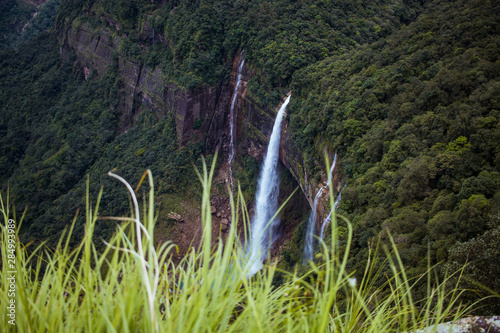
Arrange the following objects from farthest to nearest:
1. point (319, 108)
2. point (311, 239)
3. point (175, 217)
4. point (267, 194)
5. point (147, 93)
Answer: point (147, 93) < point (175, 217) < point (267, 194) < point (311, 239) < point (319, 108)

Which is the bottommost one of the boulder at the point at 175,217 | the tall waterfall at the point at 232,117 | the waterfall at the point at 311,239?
the boulder at the point at 175,217

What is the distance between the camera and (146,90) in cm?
2756

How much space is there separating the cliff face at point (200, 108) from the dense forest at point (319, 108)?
2.05 feet

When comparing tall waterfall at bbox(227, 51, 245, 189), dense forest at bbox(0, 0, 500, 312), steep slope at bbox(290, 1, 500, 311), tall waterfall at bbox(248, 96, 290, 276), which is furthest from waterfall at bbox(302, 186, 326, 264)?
tall waterfall at bbox(227, 51, 245, 189)

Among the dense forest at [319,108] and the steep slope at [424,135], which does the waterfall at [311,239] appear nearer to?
the dense forest at [319,108]

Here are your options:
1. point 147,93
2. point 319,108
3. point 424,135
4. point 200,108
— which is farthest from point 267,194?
point 147,93

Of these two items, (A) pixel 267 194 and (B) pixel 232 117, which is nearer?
(A) pixel 267 194

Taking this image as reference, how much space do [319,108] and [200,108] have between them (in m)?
11.8

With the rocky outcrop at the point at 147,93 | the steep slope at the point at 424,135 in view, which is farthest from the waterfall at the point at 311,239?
the rocky outcrop at the point at 147,93

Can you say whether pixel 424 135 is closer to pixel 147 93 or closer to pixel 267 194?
pixel 267 194

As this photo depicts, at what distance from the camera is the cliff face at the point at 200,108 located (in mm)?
19903

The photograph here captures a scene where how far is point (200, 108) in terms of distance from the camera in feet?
80.4

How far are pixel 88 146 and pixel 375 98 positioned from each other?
84.1 ft

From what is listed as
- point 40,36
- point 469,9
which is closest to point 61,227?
point 469,9
